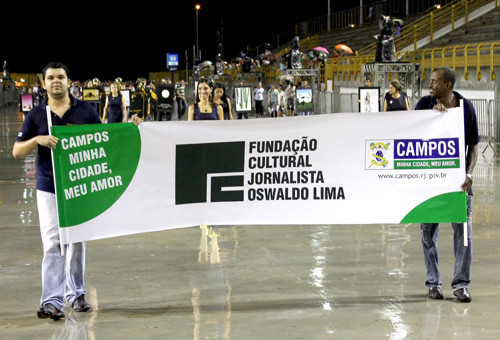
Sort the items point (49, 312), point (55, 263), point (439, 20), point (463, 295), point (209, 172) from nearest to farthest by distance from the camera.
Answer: point (49, 312), point (55, 263), point (463, 295), point (209, 172), point (439, 20)

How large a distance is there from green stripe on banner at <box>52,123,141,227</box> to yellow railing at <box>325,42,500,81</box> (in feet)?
66.9

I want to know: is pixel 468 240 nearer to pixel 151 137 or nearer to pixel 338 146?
pixel 338 146

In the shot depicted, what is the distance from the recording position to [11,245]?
9367 millimetres

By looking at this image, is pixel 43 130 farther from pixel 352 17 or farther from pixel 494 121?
pixel 352 17

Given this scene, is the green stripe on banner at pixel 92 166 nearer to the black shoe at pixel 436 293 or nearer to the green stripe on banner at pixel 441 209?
the green stripe on banner at pixel 441 209

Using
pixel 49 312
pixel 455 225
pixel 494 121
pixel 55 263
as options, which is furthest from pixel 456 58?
pixel 49 312

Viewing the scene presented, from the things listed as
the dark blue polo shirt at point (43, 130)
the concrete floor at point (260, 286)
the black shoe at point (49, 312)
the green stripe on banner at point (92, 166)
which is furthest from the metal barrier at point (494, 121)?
the black shoe at point (49, 312)

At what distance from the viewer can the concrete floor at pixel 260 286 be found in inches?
236

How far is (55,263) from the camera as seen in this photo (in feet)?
20.8

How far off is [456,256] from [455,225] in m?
0.27

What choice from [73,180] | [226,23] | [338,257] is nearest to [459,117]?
[338,257]

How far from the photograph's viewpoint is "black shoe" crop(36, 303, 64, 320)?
244 inches

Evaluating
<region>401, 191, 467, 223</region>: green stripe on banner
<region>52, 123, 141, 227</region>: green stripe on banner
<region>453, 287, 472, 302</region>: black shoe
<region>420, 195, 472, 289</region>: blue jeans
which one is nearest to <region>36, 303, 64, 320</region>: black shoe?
<region>52, 123, 141, 227</region>: green stripe on banner

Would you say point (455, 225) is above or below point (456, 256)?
above
